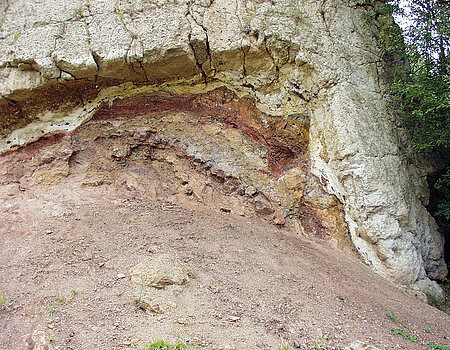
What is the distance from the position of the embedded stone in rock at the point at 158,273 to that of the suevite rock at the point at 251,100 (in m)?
2.13

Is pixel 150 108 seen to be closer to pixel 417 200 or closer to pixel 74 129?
pixel 74 129

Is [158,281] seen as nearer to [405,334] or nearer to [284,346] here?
[284,346]

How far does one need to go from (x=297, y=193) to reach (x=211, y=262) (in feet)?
7.80

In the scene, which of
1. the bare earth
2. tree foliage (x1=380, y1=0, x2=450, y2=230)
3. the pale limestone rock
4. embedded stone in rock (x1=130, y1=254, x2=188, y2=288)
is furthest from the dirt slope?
tree foliage (x1=380, y1=0, x2=450, y2=230)

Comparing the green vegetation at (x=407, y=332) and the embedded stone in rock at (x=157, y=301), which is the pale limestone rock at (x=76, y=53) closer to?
the embedded stone in rock at (x=157, y=301)

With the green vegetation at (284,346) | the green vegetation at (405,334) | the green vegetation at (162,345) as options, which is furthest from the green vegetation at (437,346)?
the green vegetation at (162,345)

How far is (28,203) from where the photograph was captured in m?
5.36

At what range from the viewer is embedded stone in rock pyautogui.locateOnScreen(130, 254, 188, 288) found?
3.77 m

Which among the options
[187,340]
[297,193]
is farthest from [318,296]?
[297,193]

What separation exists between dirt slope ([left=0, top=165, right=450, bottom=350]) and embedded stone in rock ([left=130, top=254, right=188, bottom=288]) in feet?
0.41

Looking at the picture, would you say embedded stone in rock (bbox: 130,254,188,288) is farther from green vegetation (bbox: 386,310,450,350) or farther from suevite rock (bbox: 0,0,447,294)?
green vegetation (bbox: 386,310,450,350)

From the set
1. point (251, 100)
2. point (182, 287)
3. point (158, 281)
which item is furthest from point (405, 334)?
point (251, 100)

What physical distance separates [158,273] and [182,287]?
1.01 ft

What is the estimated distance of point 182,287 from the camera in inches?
149
